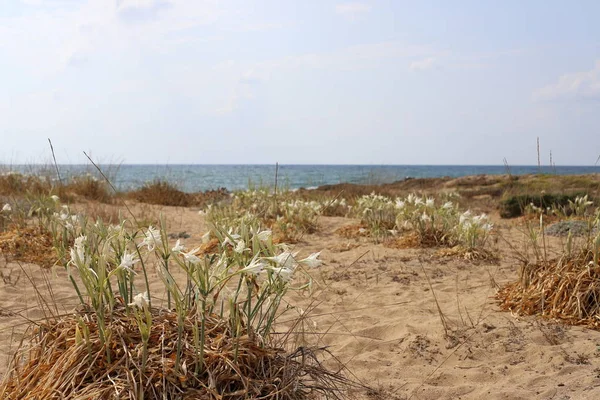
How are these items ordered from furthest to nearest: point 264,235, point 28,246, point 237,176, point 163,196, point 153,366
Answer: point 237,176 < point 163,196 < point 28,246 < point 264,235 < point 153,366

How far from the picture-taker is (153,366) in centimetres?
200

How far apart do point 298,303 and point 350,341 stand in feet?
3.04

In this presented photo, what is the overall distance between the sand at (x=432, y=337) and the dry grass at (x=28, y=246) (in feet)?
0.62

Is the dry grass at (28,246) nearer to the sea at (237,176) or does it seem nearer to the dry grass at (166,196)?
the sea at (237,176)

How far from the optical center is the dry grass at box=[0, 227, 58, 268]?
17.8 ft

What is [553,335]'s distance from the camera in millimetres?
3340

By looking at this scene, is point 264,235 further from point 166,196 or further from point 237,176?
point 237,176

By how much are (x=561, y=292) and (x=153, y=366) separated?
110 inches

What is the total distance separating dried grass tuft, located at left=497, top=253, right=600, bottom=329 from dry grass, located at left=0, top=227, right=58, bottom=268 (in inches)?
155

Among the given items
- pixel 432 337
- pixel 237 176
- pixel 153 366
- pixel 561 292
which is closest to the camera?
pixel 153 366

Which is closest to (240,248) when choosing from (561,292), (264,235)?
(264,235)

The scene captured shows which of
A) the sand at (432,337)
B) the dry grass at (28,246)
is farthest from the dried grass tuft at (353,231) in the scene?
the dry grass at (28,246)

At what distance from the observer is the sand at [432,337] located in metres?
2.83

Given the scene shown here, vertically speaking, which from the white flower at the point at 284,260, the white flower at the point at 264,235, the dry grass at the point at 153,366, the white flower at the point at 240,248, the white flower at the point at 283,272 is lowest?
the dry grass at the point at 153,366
